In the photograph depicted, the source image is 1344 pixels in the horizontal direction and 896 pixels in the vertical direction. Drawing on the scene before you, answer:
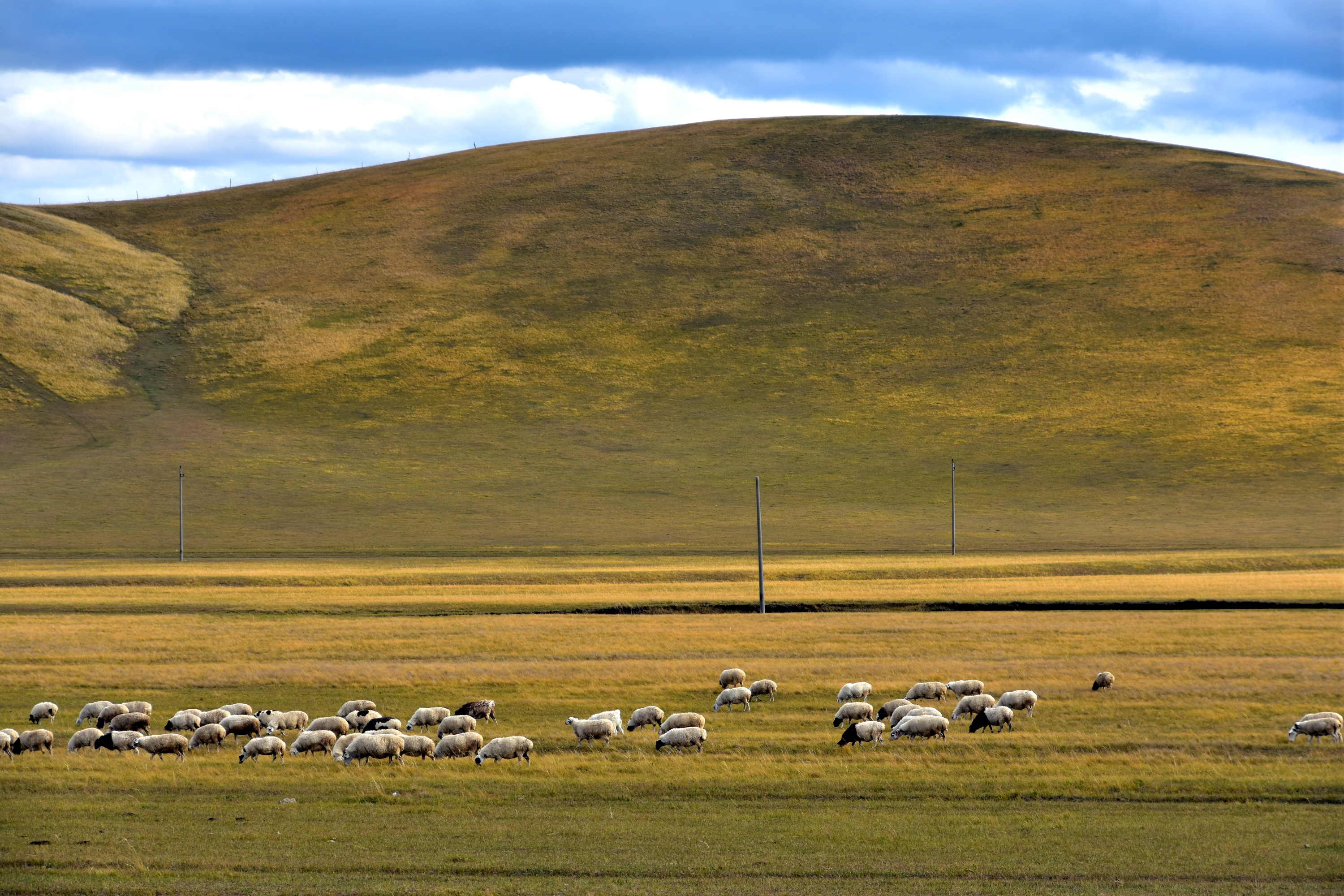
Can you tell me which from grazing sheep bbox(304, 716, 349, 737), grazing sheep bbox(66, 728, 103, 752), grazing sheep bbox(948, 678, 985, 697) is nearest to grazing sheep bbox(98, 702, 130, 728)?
grazing sheep bbox(66, 728, 103, 752)

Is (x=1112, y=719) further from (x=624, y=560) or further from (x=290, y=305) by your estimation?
(x=290, y=305)

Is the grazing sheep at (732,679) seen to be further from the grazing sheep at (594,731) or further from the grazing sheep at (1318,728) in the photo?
the grazing sheep at (1318,728)

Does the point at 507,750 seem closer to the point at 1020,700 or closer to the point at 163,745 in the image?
the point at 163,745

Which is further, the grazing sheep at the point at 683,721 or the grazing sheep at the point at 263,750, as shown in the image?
the grazing sheep at the point at 683,721

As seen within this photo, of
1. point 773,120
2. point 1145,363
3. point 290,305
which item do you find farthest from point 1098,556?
point 773,120

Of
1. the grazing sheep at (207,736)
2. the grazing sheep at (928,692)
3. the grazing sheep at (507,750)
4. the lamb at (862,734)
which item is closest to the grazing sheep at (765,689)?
the grazing sheep at (928,692)

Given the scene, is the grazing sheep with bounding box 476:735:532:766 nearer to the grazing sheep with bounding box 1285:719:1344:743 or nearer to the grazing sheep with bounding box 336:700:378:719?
the grazing sheep with bounding box 336:700:378:719

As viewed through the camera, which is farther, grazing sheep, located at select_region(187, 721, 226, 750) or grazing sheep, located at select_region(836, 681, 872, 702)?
grazing sheep, located at select_region(836, 681, 872, 702)

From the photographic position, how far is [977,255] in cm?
11488

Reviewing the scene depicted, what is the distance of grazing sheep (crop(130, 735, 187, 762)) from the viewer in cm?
1934

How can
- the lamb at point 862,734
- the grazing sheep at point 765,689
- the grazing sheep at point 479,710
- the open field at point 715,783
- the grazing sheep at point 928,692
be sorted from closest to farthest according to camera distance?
the open field at point 715,783 → the lamb at point 862,734 → the grazing sheep at point 479,710 → the grazing sheep at point 928,692 → the grazing sheep at point 765,689

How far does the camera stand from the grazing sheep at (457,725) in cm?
2069

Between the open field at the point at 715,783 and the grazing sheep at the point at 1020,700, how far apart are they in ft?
1.62

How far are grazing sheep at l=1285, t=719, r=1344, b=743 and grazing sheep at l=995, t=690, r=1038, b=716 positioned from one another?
13.5 ft
